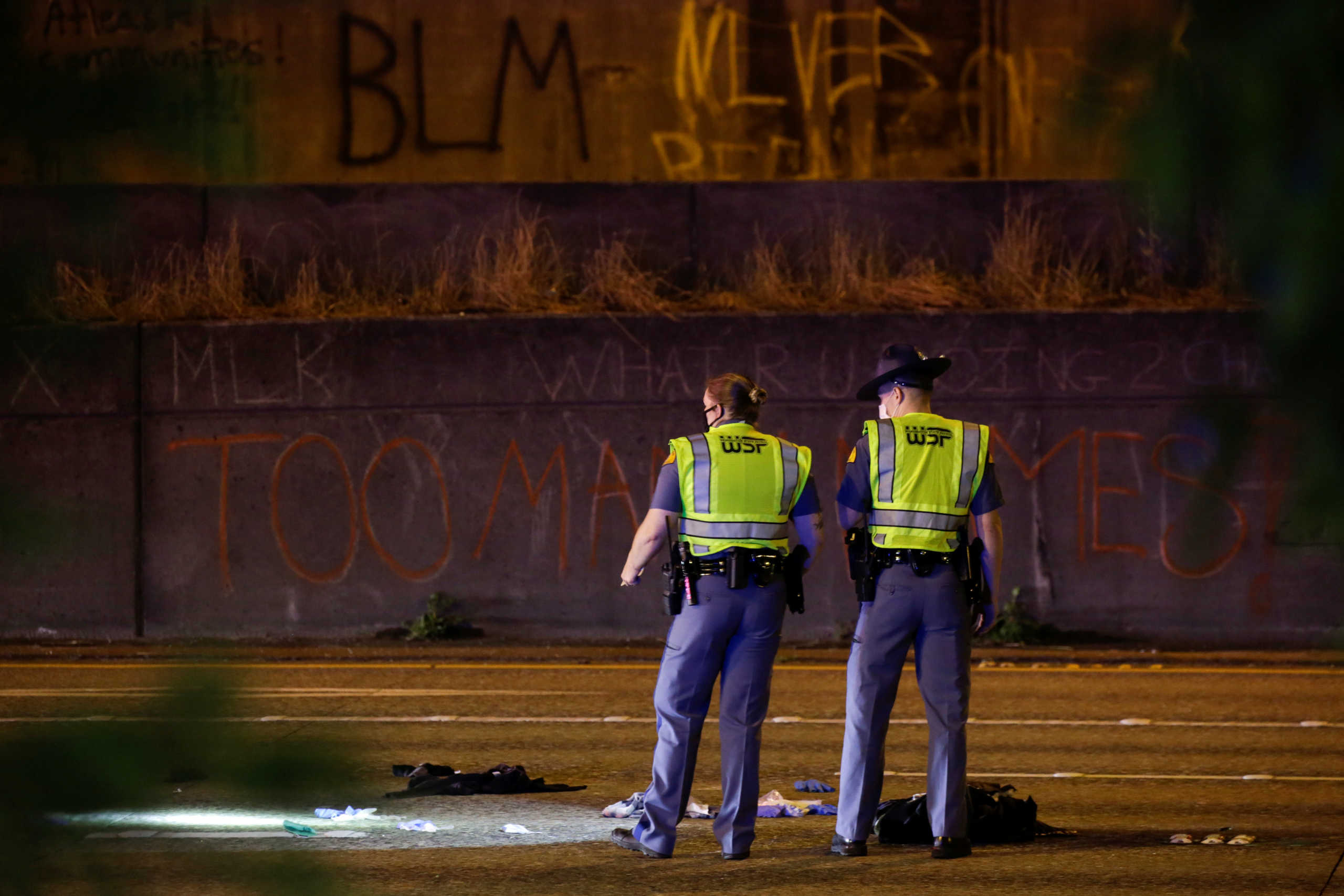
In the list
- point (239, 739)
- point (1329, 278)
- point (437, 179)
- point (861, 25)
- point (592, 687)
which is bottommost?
point (592, 687)

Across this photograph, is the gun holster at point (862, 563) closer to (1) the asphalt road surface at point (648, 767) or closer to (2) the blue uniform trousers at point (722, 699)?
(2) the blue uniform trousers at point (722, 699)

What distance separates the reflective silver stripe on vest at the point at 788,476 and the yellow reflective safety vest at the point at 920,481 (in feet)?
1.03

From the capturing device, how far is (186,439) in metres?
15.7

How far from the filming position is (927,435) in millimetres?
7207

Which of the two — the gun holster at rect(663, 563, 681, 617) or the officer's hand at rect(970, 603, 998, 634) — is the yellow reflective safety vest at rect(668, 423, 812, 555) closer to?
the gun holster at rect(663, 563, 681, 617)

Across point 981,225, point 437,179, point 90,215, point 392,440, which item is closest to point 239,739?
point 90,215

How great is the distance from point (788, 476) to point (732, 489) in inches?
10.2

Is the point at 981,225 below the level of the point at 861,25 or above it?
below

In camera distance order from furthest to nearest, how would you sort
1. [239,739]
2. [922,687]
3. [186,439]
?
[186,439] < [922,687] < [239,739]

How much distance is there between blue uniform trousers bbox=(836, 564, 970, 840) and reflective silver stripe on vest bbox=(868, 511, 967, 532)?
0.17 metres

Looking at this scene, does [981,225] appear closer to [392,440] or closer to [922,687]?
[392,440]

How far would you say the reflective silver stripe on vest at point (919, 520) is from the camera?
7148mm

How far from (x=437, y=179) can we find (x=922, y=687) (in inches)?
571

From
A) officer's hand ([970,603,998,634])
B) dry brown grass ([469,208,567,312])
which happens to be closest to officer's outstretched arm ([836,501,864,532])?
officer's hand ([970,603,998,634])
